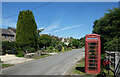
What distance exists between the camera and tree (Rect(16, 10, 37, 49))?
64.7 ft

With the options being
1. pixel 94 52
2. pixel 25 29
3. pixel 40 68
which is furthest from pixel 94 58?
pixel 25 29

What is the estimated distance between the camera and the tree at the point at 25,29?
19717 millimetres

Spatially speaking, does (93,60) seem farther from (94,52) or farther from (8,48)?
(8,48)

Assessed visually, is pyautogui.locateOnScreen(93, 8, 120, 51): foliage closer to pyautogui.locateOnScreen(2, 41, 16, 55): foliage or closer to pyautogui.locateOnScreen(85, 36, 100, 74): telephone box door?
pyautogui.locateOnScreen(85, 36, 100, 74): telephone box door

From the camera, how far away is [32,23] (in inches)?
801

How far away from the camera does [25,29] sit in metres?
19.8

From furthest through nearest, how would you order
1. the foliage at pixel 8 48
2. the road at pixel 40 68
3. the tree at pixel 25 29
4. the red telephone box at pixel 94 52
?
the foliage at pixel 8 48
the tree at pixel 25 29
the road at pixel 40 68
the red telephone box at pixel 94 52

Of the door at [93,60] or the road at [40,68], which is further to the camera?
the road at [40,68]

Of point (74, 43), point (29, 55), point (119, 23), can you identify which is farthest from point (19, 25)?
point (74, 43)

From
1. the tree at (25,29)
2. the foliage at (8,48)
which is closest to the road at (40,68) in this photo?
the tree at (25,29)

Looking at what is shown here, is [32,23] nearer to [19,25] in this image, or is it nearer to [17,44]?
[19,25]

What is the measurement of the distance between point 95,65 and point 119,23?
3934 millimetres

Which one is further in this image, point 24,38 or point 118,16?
point 24,38

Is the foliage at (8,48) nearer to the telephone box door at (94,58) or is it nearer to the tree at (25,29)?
the tree at (25,29)
